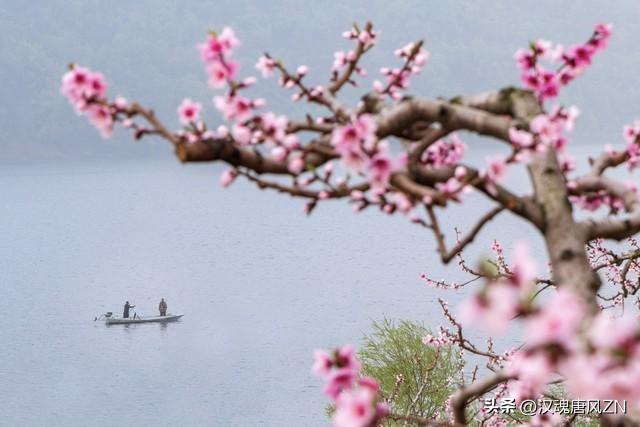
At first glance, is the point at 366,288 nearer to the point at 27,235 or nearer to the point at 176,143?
the point at 27,235

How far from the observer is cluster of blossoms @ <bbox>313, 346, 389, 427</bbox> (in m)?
2.88

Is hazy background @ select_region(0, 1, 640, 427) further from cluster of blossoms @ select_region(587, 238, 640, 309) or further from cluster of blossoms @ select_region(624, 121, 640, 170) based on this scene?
cluster of blossoms @ select_region(624, 121, 640, 170)

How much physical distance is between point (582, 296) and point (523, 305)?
3.97 ft

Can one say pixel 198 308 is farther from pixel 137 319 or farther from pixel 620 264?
pixel 620 264

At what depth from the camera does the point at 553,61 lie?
15.4ft

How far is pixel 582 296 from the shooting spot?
10.1 ft

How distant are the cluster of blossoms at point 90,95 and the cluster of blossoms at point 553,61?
2197mm

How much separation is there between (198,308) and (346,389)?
10058cm

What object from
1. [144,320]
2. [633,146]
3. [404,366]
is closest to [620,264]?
[633,146]

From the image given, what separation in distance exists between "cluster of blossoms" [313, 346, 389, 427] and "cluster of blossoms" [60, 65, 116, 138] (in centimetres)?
165

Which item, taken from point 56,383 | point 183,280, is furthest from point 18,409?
point 183,280

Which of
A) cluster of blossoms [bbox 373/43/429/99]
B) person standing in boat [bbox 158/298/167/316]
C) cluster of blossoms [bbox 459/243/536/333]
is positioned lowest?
cluster of blossoms [bbox 459/243/536/333]

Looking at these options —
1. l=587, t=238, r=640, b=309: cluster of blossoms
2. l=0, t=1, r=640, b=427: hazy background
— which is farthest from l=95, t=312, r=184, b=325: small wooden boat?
l=587, t=238, r=640, b=309: cluster of blossoms

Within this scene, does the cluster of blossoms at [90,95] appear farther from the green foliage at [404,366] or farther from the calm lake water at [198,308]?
the calm lake water at [198,308]
